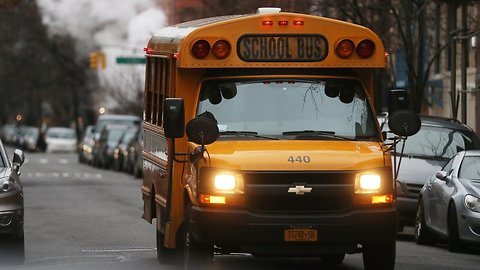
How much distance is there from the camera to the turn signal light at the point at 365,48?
44.4ft

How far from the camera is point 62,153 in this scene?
270 ft

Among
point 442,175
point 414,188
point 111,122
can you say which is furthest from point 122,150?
point 442,175

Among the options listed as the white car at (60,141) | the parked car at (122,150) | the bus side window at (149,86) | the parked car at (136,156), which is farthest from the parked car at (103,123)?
the bus side window at (149,86)

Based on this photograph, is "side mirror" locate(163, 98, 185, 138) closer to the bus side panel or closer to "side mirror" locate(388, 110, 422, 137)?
the bus side panel

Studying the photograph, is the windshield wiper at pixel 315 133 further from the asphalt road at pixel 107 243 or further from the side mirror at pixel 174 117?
the asphalt road at pixel 107 243

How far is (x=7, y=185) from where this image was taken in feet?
52.0

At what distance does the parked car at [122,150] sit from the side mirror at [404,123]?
3429cm

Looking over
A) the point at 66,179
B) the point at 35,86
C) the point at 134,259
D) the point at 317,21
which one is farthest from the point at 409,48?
the point at 35,86

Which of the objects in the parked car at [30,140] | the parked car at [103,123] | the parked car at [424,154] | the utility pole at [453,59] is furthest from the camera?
the parked car at [30,140]

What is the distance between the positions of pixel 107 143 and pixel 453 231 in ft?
120

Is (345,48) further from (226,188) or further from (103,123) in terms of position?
(103,123)

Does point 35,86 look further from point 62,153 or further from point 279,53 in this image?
point 279,53

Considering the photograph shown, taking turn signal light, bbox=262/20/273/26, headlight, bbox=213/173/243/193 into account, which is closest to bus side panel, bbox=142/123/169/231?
headlight, bbox=213/173/243/193

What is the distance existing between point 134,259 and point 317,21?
417 centimetres
